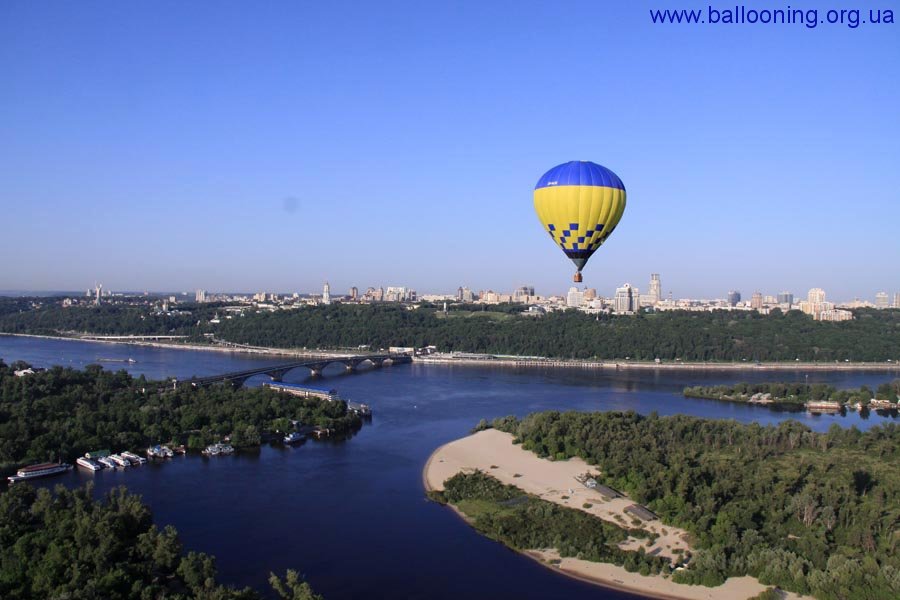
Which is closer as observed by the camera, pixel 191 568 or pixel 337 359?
pixel 191 568

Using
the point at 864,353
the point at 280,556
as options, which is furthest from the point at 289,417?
the point at 864,353

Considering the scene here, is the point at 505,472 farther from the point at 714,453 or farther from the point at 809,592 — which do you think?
the point at 809,592

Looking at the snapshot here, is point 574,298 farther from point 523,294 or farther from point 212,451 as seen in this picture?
point 212,451

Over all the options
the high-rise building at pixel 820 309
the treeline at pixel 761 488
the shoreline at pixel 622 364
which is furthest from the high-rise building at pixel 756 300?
the treeline at pixel 761 488

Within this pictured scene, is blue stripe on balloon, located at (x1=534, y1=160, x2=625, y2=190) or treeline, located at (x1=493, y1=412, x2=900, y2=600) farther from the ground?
blue stripe on balloon, located at (x1=534, y1=160, x2=625, y2=190)

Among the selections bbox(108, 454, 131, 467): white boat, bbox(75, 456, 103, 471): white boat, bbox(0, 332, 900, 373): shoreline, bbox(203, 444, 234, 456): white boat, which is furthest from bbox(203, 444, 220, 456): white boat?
bbox(0, 332, 900, 373): shoreline

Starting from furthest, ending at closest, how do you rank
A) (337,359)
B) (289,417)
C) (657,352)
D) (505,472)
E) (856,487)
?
1. (657,352)
2. (337,359)
3. (289,417)
4. (505,472)
5. (856,487)

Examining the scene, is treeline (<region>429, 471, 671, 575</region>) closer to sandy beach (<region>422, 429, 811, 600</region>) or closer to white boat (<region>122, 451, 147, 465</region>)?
sandy beach (<region>422, 429, 811, 600</region>)

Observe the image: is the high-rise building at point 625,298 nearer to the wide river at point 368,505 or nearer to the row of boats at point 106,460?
the wide river at point 368,505
